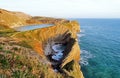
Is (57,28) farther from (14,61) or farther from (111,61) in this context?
(14,61)

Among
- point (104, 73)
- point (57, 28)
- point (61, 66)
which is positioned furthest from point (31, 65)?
point (57, 28)

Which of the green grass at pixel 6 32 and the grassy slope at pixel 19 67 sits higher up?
the grassy slope at pixel 19 67

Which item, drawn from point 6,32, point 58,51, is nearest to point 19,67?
point 58,51

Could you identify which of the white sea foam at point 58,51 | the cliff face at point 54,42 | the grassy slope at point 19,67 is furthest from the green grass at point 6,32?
the grassy slope at point 19,67

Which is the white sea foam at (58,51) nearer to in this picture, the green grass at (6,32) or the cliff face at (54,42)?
the cliff face at (54,42)

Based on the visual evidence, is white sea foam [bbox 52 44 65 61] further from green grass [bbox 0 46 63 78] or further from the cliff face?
green grass [bbox 0 46 63 78]

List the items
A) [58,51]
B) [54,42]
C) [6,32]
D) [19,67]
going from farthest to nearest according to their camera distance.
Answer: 1. [54,42]
2. [6,32]
3. [58,51]
4. [19,67]

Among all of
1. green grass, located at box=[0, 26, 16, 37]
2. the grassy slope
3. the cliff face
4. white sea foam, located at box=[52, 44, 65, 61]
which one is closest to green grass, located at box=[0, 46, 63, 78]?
the grassy slope

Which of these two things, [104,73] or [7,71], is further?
[104,73]

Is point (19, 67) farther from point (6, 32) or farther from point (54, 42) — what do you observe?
point (54, 42)
